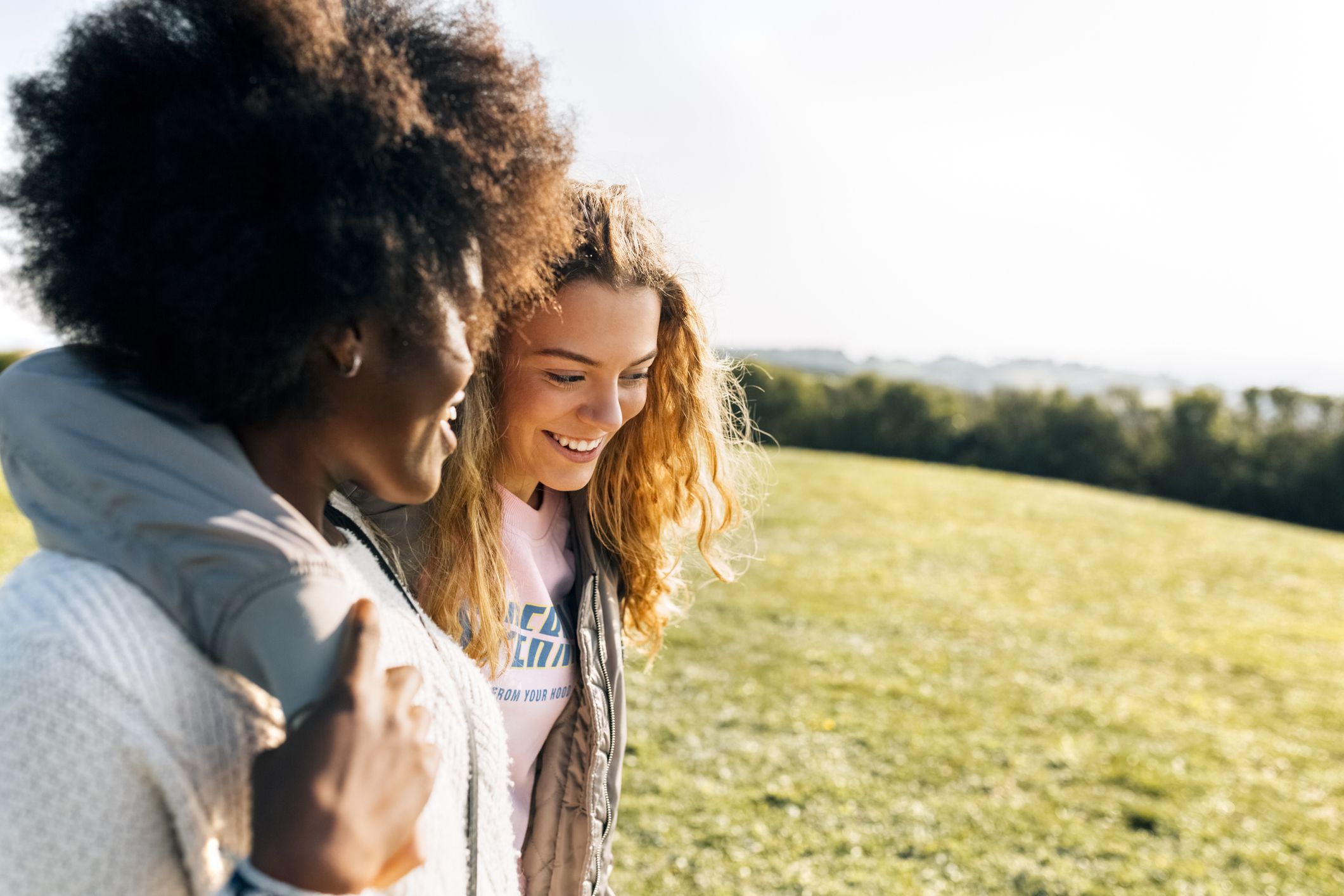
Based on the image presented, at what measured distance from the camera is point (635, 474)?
255 centimetres

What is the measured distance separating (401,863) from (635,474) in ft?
5.19

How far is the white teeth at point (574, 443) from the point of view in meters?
2.15

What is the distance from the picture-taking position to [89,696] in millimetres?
917

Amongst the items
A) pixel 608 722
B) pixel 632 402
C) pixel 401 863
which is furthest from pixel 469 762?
pixel 632 402

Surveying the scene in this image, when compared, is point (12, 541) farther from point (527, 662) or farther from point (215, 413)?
point (215, 413)

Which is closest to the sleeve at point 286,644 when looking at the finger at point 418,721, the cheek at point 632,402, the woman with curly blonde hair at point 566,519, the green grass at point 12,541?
the finger at point 418,721

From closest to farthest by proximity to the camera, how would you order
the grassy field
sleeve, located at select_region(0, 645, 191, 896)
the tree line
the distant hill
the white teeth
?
sleeve, located at select_region(0, 645, 191, 896), the white teeth, the grassy field, the tree line, the distant hill

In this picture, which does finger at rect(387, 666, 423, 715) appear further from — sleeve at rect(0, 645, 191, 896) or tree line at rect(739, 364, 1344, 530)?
tree line at rect(739, 364, 1344, 530)

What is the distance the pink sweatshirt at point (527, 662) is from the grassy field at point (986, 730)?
2.72 m

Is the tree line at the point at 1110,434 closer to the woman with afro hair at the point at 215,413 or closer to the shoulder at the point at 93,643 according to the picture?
the woman with afro hair at the point at 215,413

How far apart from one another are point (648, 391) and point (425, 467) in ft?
4.58

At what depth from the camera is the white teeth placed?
7.05ft

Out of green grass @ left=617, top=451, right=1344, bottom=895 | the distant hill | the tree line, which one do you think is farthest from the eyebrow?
the distant hill

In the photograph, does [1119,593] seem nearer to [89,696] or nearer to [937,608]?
[937,608]
